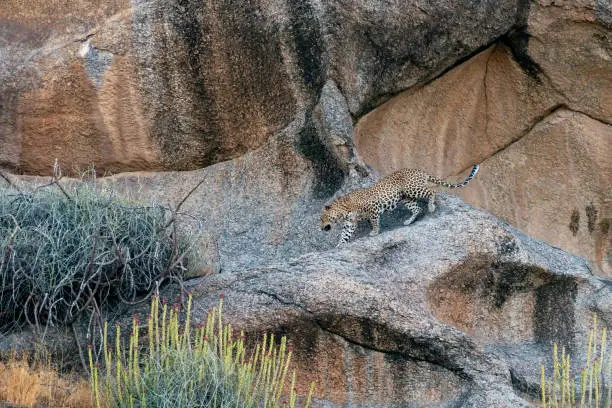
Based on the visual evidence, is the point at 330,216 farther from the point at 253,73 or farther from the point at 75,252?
the point at 75,252

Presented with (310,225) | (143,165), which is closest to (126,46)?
(143,165)

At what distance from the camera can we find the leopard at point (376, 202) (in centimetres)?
1305

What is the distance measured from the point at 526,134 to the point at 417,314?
448 centimetres

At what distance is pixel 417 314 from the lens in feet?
36.8

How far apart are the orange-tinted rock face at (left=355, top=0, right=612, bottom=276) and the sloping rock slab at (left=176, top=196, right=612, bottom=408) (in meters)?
2.49

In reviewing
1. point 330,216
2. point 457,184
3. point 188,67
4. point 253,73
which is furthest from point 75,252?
point 457,184

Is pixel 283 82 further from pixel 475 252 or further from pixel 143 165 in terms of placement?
pixel 475 252

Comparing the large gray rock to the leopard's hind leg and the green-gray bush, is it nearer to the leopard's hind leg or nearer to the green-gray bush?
the leopard's hind leg

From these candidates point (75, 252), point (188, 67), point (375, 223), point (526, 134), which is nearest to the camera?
point (75, 252)

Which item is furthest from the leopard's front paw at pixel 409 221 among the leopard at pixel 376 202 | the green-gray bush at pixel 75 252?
the green-gray bush at pixel 75 252

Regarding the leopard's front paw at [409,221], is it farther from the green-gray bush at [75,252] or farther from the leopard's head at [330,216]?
the green-gray bush at [75,252]

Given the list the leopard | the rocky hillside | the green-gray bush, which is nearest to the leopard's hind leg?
the leopard

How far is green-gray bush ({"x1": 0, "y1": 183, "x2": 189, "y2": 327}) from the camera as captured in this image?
11000mm

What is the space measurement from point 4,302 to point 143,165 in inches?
126
